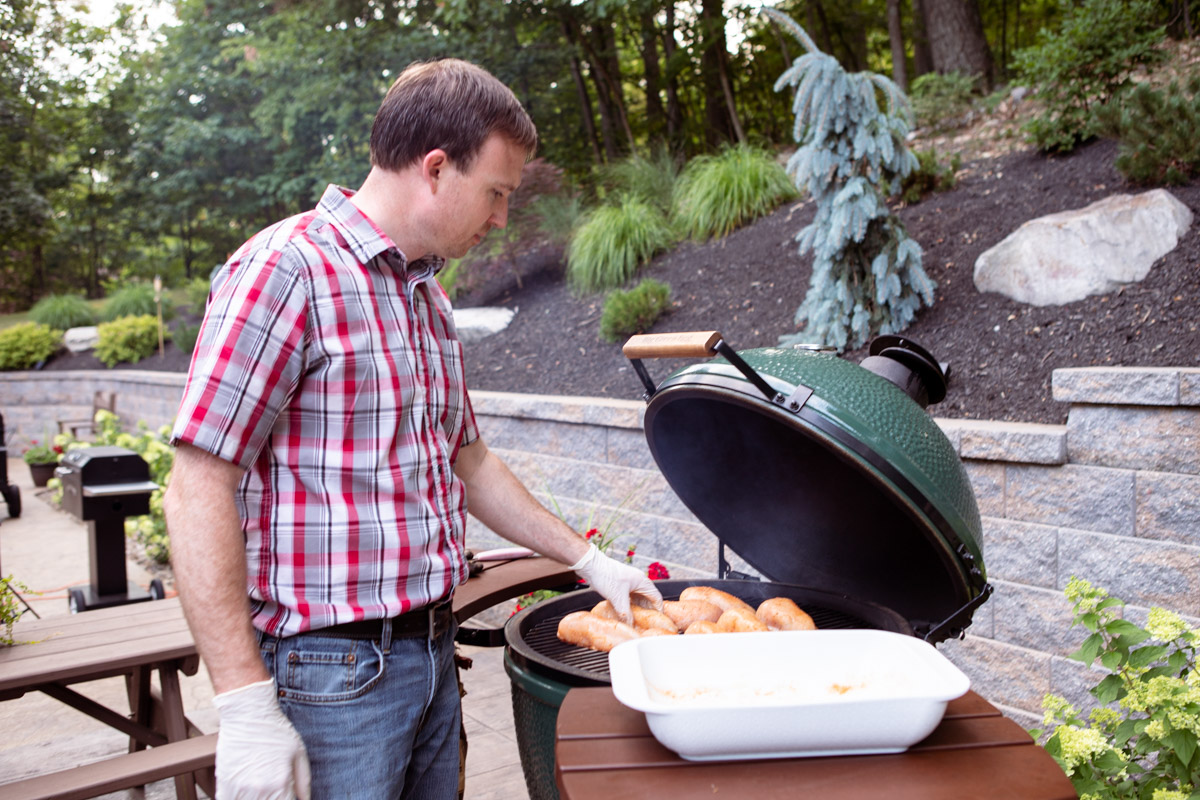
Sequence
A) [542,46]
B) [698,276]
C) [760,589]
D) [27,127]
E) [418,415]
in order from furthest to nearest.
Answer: [27,127]
[542,46]
[698,276]
[760,589]
[418,415]

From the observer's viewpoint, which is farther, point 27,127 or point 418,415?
point 27,127

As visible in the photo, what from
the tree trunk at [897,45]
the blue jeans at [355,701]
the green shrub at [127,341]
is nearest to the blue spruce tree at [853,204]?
the blue jeans at [355,701]

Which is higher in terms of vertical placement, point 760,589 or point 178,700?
point 760,589

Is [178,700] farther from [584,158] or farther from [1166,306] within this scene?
[584,158]

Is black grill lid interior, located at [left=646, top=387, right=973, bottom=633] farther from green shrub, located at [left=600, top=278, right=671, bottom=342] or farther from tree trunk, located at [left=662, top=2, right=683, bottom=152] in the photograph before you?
tree trunk, located at [left=662, top=2, right=683, bottom=152]

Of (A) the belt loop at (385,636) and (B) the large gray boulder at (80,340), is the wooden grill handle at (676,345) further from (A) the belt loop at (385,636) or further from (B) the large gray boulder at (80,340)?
(B) the large gray boulder at (80,340)

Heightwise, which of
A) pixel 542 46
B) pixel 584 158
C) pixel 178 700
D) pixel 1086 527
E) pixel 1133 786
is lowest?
pixel 178 700

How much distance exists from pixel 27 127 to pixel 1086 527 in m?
17.0

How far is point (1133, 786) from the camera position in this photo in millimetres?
1814

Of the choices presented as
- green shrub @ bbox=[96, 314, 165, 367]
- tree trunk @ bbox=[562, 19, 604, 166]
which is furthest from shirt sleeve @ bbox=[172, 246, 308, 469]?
green shrub @ bbox=[96, 314, 165, 367]

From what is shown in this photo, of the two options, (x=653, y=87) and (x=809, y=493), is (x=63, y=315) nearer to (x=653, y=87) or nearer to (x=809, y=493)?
(x=653, y=87)

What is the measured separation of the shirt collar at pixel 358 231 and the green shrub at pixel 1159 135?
4.17m

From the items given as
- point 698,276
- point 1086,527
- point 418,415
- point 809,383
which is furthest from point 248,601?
point 698,276

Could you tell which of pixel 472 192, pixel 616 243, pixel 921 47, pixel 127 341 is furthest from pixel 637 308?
pixel 127 341
